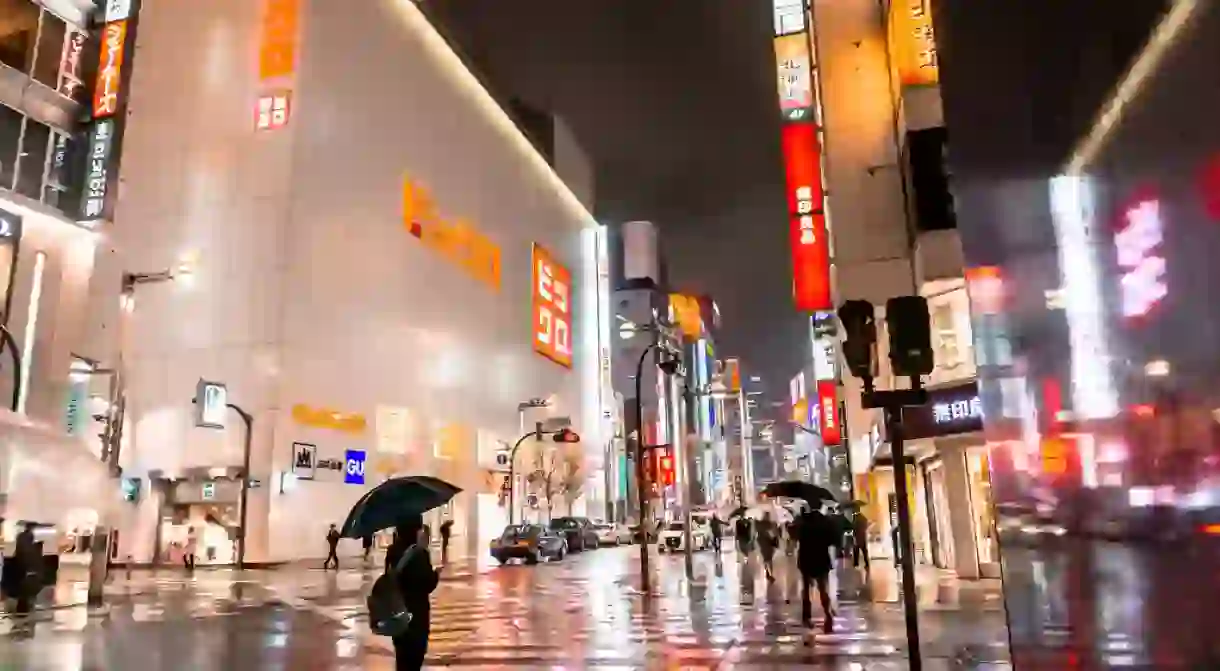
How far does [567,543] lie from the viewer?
48344 millimetres

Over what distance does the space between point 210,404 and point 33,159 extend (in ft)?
43.8

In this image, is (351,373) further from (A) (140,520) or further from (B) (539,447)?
(B) (539,447)

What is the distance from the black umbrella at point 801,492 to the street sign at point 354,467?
29.5m

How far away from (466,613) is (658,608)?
393 cm

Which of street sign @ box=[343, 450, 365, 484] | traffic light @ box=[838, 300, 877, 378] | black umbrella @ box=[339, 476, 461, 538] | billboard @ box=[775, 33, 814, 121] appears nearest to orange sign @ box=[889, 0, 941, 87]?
Result: billboard @ box=[775, 33, 814, 121]

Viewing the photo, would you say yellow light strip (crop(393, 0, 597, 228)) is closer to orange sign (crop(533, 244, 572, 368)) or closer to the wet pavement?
orange sign (crop(533, 244, 572, 368))

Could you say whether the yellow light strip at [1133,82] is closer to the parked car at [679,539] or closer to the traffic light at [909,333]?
the traffic light at [909,333]

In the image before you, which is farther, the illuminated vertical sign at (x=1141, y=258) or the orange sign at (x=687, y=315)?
the orange sign at (x=687, y=315)

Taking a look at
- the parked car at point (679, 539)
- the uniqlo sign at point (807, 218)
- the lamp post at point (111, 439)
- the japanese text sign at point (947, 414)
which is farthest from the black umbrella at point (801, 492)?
the parked car at point (679, 539)

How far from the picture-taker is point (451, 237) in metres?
56.1

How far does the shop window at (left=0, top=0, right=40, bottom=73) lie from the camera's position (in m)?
23.1

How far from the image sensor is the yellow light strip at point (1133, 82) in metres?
1.81

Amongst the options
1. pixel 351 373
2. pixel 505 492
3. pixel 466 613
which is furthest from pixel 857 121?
pixel 505 492

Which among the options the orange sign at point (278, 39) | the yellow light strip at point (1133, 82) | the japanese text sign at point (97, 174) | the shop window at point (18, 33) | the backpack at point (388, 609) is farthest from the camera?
the orange sign at point (278, 39)
